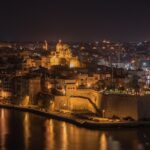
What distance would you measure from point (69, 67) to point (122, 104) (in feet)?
24.9

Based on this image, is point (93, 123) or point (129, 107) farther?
point (129, 107)

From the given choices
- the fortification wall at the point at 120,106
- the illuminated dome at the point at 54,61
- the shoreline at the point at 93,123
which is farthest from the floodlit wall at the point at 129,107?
the illuminated dome at the point at 54,61

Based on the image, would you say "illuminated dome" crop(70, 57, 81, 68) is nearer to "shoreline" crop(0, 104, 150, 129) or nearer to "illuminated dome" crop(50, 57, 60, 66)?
"illuminated dome" crop(50, 57, 60, 66)

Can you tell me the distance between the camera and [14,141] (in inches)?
460

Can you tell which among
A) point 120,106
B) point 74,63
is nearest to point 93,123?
point 120,106

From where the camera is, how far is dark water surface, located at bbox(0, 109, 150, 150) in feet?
36.4

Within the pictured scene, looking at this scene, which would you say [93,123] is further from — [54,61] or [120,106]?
[54,61]

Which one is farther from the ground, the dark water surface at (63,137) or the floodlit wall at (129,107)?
the floodlit wall at (129,107)

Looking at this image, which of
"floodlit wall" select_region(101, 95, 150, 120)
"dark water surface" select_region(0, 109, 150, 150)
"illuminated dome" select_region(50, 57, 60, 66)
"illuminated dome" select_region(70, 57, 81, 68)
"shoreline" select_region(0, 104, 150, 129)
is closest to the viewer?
"dark water surface" select_region(0, 109, 150, 150)

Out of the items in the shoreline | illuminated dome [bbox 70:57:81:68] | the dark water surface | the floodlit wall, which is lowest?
the dark water surface

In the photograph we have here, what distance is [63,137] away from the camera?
39.8 feet

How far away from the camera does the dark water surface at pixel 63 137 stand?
36.4 feet

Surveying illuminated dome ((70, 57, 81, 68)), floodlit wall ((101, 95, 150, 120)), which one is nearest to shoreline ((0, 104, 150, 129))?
floodlit wall ((101, 95, 150, 120))

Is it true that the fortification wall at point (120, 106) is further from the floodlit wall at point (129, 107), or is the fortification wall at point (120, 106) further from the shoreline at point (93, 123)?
the shoreline at point (93, 123)
